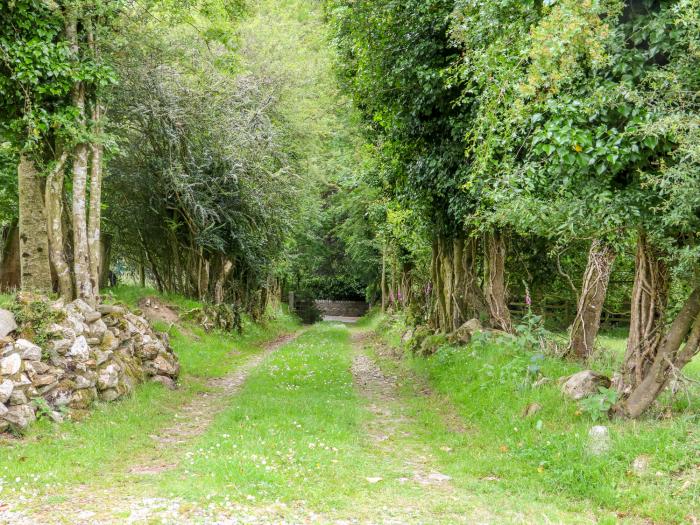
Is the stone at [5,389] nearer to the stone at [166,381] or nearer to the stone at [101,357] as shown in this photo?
the stone at [101,357]

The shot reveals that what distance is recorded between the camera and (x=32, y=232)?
11.8 m

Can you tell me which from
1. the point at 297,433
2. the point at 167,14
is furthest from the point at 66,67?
the point at 297,433

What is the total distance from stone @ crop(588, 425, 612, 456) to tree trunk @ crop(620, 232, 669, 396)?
1075 millimetres

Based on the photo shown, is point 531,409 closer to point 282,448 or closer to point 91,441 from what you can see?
point 282,448

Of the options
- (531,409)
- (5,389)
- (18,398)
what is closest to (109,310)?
(18,398)

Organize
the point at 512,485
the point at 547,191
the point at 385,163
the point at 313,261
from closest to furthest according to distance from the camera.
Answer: the point at 512,485
the point at 547,191
the point at 385,163
the point at 313,261

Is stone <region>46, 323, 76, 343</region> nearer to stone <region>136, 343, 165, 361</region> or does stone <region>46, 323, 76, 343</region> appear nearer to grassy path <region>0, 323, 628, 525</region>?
grassy path <region>0, 323, 628, 525</region>

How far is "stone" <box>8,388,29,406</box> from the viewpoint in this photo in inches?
294

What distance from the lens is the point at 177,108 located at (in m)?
16.8

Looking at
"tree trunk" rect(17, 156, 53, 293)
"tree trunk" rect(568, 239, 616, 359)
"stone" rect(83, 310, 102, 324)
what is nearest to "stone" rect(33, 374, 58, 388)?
"stone" rect(83, 310, 102, 324)

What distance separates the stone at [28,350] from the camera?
314 inches

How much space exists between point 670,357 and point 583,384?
131 centimetres

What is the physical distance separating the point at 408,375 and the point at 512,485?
8013 mm

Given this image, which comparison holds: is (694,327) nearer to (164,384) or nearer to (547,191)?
(547,191)
